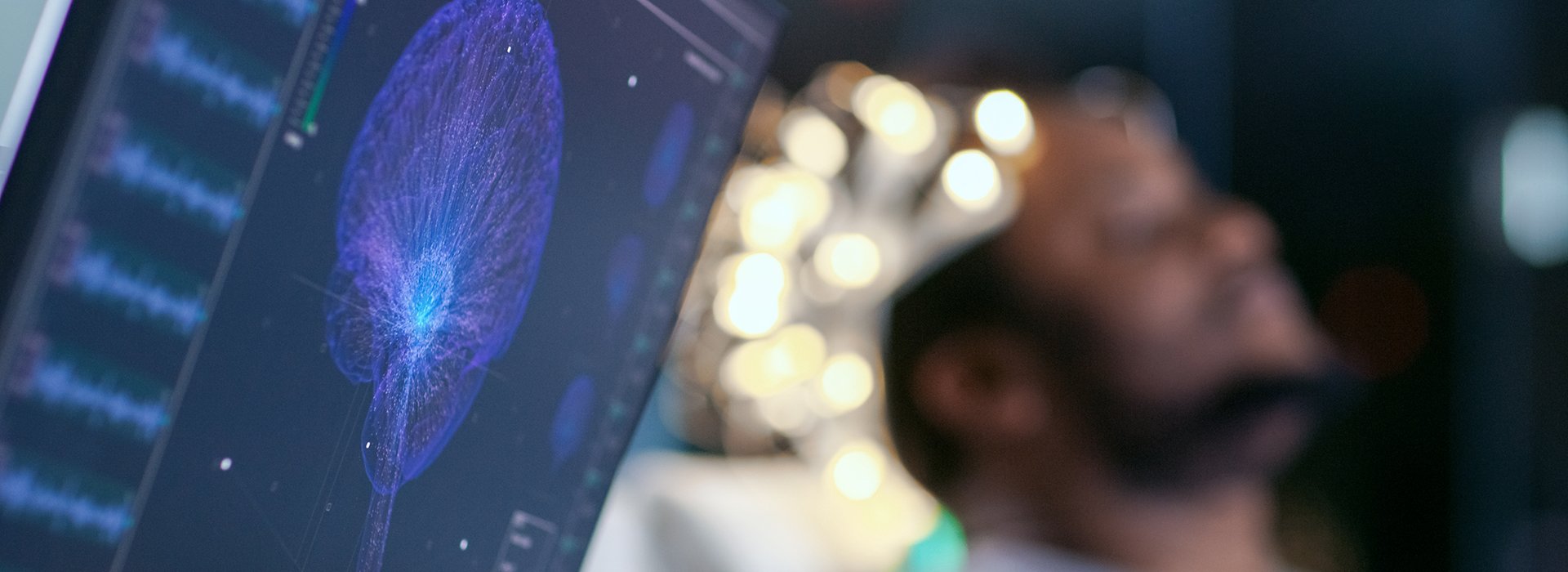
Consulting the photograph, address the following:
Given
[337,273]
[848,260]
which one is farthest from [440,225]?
[848,260]

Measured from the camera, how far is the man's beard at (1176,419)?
1.84 m

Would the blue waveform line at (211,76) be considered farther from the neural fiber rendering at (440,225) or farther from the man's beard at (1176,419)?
the man's beard at (1176,419)

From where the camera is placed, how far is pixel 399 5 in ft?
1.40

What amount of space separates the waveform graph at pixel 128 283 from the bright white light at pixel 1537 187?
280 centimetres

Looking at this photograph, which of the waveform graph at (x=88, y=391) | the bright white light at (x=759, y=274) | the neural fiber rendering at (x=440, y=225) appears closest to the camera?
the waveform graph at (x=88, y=391)

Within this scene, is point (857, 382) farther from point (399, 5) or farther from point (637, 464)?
point (399, 5)

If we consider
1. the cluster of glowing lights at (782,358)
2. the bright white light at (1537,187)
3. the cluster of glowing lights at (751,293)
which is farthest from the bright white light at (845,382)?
the bright white light at (1537,187)

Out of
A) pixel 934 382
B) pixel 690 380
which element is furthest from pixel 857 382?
pixel 690 380

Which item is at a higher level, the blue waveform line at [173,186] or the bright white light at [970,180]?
the bright white light at [970,180]

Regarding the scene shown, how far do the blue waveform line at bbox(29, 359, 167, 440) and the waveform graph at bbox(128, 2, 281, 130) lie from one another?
85 mm

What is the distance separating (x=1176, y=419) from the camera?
1.84 m

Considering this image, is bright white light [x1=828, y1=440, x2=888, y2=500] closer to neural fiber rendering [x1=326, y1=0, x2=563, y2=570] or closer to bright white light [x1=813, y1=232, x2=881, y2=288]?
bright white light [x1=813, y1=232, x2=881, y2=288]

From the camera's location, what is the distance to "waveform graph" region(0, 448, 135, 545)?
0.32m

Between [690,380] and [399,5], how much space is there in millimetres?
1667
